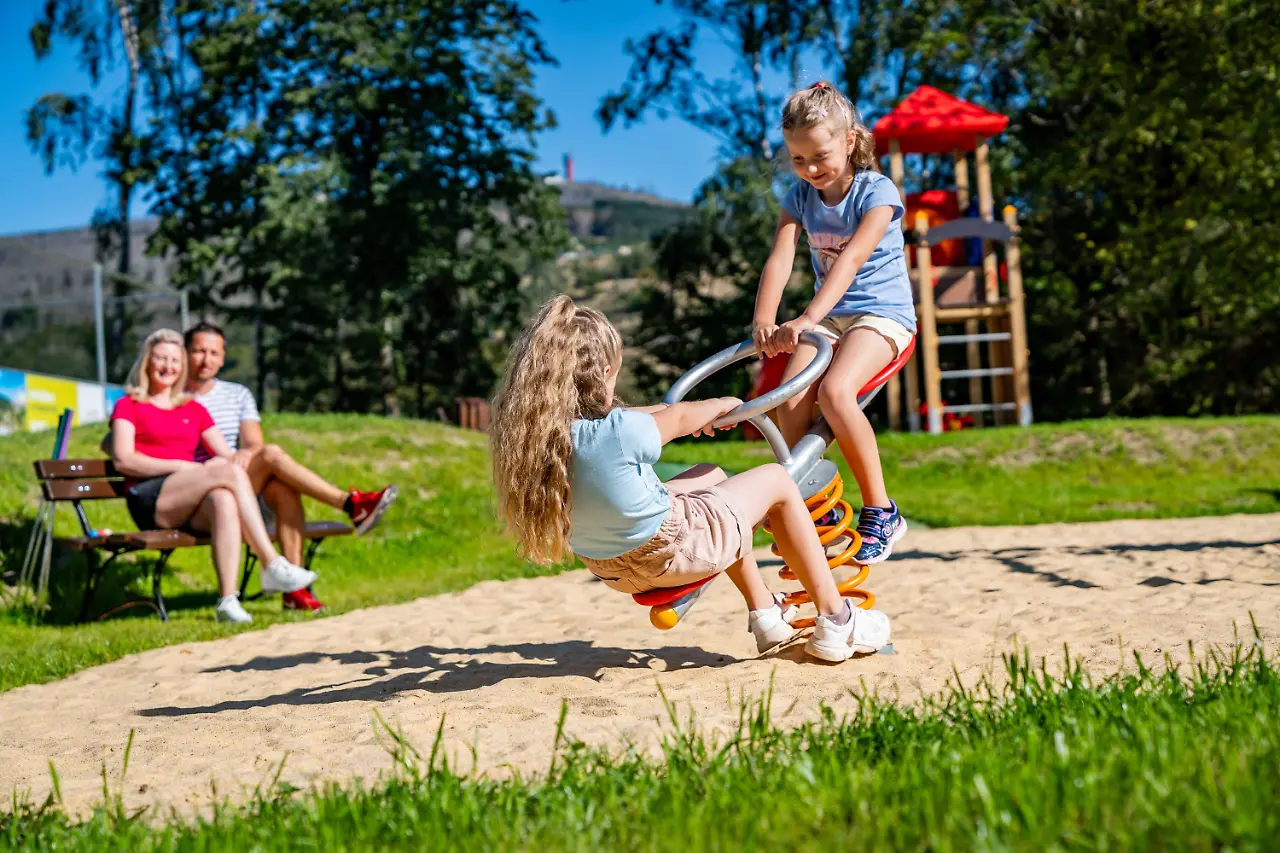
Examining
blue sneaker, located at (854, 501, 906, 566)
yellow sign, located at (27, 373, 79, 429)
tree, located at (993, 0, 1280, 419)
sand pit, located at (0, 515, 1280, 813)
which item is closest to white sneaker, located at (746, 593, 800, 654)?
sand pit, located at (0, 515, 1280, 813)

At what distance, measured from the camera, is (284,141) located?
85.6 ft

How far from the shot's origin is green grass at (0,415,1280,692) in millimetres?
6836

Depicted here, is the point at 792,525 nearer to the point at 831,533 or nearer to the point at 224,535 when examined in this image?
the point at 831,533

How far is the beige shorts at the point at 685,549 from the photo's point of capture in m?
3.73

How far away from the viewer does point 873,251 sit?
4.30 metres

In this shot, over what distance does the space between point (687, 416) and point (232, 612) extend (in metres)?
3.70

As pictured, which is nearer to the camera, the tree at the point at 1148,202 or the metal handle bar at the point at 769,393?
the metal handle bar at the point at 769,393

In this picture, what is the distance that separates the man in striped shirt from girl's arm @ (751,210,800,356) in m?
3.23

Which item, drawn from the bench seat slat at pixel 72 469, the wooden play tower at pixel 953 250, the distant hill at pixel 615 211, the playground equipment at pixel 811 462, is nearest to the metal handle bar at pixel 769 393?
the playground equipment at pixel 811 462

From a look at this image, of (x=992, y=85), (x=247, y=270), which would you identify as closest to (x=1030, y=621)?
(x=992, y=85)

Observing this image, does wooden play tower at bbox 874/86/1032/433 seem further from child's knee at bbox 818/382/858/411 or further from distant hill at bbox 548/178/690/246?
distant hill at bbox 548/178/690/246

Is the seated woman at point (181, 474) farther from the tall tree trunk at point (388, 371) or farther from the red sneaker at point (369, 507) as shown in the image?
the tall tree trunk at point (388, 371)

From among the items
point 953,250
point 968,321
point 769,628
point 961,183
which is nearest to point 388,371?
point 968,321

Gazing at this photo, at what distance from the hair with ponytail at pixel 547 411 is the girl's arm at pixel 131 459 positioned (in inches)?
141
